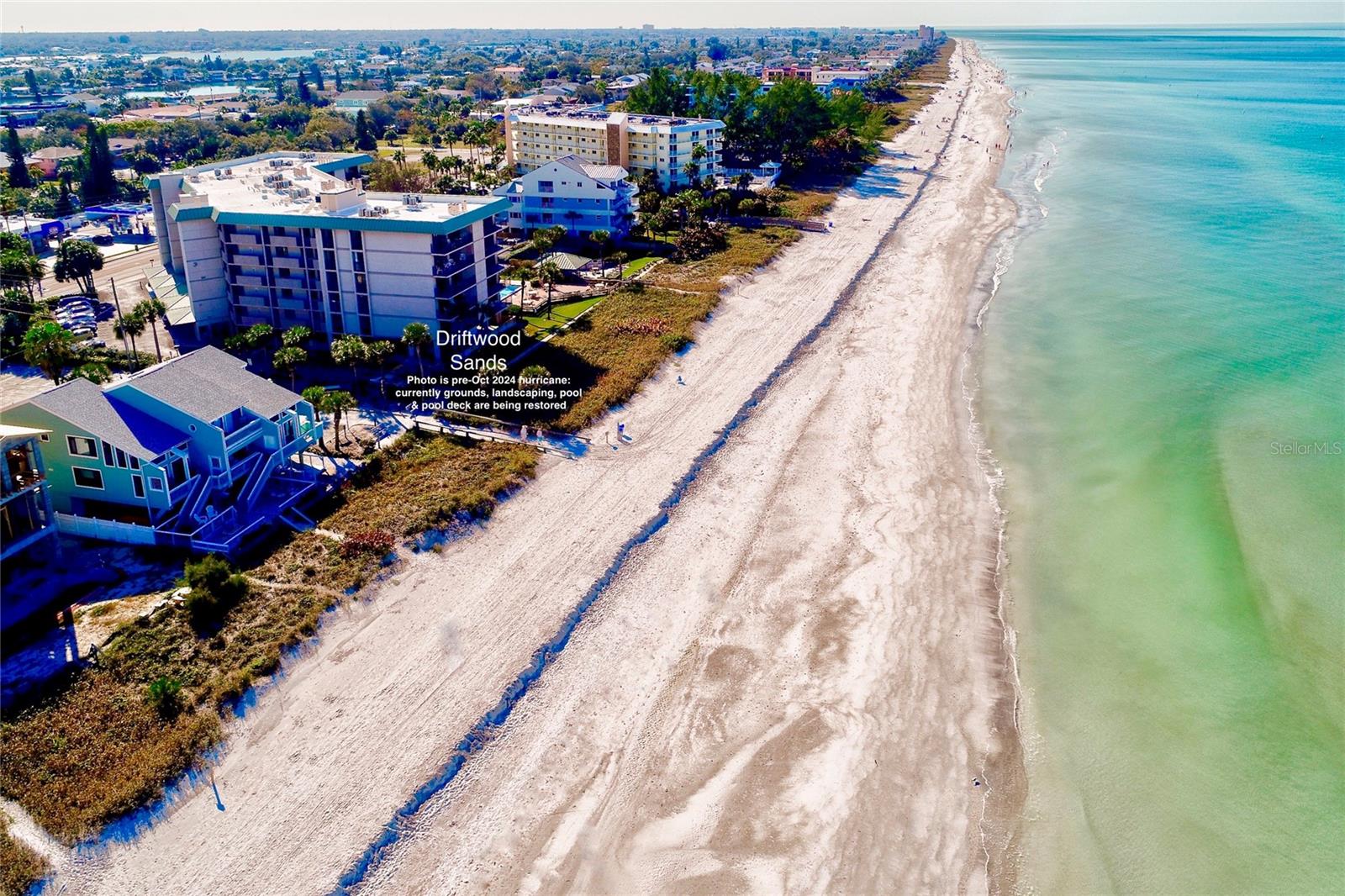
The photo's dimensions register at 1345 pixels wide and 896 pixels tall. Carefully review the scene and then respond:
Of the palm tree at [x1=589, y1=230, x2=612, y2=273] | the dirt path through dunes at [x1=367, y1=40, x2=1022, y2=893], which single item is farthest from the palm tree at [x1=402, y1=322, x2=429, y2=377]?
the palm tree at [x1=589, y1=230, x2=612, y2=273]

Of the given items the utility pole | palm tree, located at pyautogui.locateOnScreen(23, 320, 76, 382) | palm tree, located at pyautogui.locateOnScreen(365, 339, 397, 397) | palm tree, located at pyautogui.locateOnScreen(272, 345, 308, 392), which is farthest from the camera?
the utility pole

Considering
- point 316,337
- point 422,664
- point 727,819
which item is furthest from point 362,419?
point 727,819

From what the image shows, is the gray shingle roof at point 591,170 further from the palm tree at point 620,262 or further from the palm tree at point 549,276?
the palm tree at point 549,276

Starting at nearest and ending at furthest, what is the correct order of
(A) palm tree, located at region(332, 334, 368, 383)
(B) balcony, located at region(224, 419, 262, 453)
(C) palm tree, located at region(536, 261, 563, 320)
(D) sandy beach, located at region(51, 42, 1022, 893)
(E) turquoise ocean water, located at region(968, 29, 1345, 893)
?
(D) sandy beach, located at region(51, 42, 1022, 893) → (E) turquoise ocean water, located at region(968, 29, 1345, 893) → (B) balcony, located at region(224, 419, 262, 453) → (A) palm tree, located at region(332, 334, 368, 383) → (C) palm tree, located at region(536, 261, 563, 320)

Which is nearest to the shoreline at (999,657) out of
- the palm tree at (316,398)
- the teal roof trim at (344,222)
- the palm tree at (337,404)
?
the palm tree at (337,404)

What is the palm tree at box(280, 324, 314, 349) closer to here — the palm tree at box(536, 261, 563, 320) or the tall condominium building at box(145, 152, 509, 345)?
the tall condominium building at box(145, 152, 509, 345)

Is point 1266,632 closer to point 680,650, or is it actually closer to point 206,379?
point 680,650
